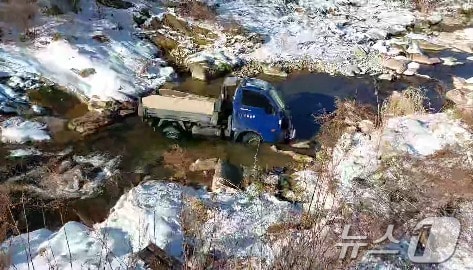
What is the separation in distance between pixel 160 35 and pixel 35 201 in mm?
9792

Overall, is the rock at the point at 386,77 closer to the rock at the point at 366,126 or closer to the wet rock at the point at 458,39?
the wet rock at the point at 458,39

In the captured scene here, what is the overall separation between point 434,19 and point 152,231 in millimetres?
18418

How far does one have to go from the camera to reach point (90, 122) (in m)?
13.5

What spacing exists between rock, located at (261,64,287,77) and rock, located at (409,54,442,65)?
5.09 meters

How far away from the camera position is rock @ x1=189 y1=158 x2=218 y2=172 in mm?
11906

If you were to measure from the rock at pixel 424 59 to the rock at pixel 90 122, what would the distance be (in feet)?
37.1

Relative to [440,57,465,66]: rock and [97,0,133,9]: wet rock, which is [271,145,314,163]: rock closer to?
[440,57,465,66]: rock

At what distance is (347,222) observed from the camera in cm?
789

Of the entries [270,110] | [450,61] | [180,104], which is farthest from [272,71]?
[450,61]

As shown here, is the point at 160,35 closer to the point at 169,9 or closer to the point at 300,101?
the point at 169,9

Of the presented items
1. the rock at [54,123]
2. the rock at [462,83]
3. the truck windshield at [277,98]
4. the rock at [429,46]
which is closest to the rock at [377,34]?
the rock at [429,46]

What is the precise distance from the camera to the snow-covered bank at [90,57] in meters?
15.2

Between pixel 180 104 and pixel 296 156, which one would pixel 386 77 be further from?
pixel 180 104

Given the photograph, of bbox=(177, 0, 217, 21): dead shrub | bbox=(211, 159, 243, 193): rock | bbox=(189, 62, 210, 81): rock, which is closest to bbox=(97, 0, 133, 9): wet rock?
bbox=(177, 0, 217, 21): dead shrub
